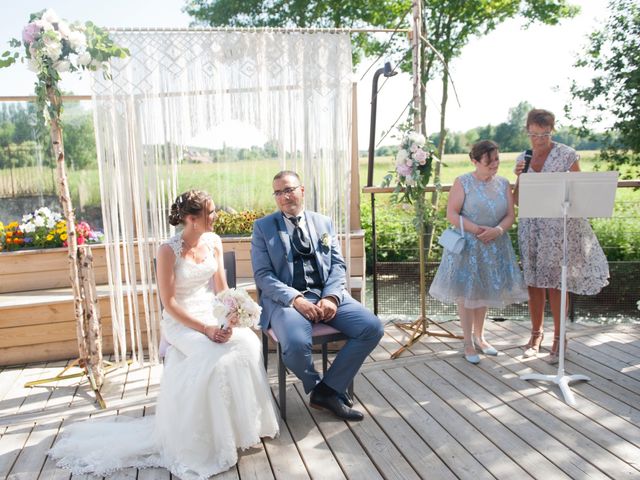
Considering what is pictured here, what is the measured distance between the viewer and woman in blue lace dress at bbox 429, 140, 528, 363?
335cm

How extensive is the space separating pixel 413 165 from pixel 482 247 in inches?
26.7

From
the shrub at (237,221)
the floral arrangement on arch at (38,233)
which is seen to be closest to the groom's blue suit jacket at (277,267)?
the shrub at (237,221)

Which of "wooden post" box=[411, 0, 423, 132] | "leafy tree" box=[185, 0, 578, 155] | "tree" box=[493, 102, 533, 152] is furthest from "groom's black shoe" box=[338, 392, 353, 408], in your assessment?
"tree" box=[493, 102, 533, 152]

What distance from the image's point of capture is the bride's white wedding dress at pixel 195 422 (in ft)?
7.52

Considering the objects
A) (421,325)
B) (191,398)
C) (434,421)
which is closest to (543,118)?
(421,325)

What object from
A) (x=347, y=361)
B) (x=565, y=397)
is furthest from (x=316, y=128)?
(x=565, y=397)

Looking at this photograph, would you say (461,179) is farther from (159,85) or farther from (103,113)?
(103,113)

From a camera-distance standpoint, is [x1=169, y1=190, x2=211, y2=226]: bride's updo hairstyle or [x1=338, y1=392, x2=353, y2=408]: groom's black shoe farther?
[x1=338, y1=392, x2=353, y2=408]: groom's black shoe

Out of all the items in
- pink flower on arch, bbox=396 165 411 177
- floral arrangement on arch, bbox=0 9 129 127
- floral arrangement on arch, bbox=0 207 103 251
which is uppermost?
floral arrangement on arch, bbox=0 9 129 127

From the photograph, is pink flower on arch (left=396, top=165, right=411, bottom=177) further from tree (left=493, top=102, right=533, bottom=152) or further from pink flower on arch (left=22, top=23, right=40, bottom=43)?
tree (left=493, top=102, right=533, bottom=152)

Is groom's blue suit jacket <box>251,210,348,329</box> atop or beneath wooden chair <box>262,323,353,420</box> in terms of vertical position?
atop

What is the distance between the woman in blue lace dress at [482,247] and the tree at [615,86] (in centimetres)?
520

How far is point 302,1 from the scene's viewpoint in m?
10.9

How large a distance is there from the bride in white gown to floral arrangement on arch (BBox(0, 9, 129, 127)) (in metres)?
1.00
